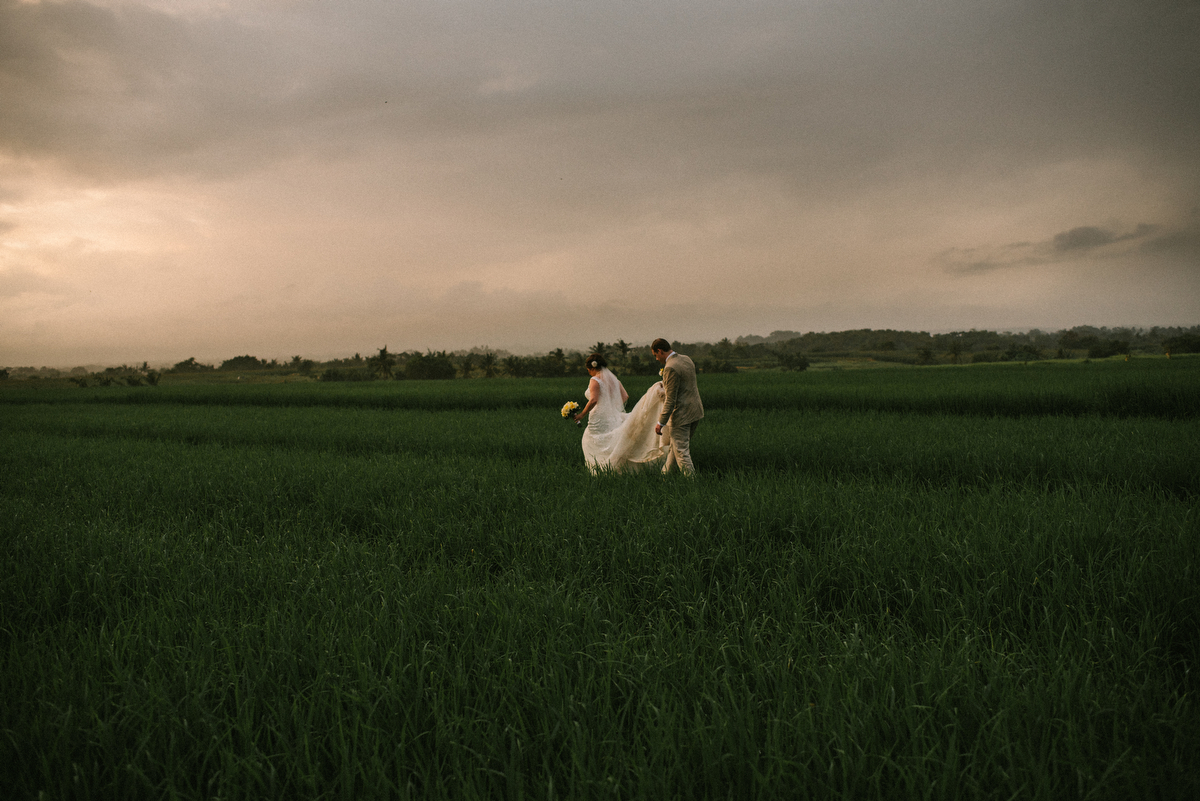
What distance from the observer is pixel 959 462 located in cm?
770

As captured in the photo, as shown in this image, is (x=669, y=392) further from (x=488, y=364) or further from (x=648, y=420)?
(x=488, y=364)

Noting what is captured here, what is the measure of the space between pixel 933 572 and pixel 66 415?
2839cm

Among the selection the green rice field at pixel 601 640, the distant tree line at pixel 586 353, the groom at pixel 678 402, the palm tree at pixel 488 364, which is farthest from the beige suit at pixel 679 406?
the palm tree at pixel 488 364

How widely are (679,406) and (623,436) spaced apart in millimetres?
1029

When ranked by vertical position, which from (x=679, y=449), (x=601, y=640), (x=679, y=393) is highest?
(x=679, y=393)

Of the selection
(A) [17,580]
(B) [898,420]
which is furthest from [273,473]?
(B) [898,420]

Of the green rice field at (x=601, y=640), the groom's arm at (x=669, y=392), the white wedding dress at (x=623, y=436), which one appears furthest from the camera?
the white wedding dress at (x=623, y=436)

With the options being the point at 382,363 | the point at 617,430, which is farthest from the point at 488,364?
the point at 617,430

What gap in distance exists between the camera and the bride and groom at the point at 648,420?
7.07 m

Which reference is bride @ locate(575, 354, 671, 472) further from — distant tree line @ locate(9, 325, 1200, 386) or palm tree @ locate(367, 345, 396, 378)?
palm tree @ locate(367, 345, 396, 378)

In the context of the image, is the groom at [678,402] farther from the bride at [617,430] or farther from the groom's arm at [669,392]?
the bride at [617,430]

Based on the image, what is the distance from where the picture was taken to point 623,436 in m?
7.69

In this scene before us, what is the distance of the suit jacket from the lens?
7.02m

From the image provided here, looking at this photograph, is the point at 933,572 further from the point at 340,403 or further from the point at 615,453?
the point at 340,403
